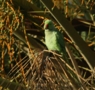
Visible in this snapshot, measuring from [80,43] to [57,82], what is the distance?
1.27 m

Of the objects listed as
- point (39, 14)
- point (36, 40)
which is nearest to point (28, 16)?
point (39, 14)

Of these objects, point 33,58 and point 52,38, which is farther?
point 52,38

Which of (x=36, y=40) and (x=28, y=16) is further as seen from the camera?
(x=36, y=40)

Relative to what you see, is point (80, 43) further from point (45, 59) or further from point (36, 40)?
point (45, 59)

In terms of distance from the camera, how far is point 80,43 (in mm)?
3582

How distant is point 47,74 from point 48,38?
108cm

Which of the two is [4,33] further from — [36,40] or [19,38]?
[36,40]

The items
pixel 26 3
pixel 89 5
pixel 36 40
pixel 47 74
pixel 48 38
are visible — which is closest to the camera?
pixel 47 74

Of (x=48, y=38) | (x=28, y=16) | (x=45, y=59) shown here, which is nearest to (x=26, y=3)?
(x=28, y=16)

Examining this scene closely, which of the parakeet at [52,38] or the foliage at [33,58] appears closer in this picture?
the foliage at [33,58]

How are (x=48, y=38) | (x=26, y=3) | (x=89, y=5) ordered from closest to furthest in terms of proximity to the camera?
(x=48, y=38), (x=26, y=3), (x=89, y=5)

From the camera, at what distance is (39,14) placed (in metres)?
4.09

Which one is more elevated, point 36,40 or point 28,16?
point 28,16

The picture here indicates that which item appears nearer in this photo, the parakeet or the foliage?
the foliage
